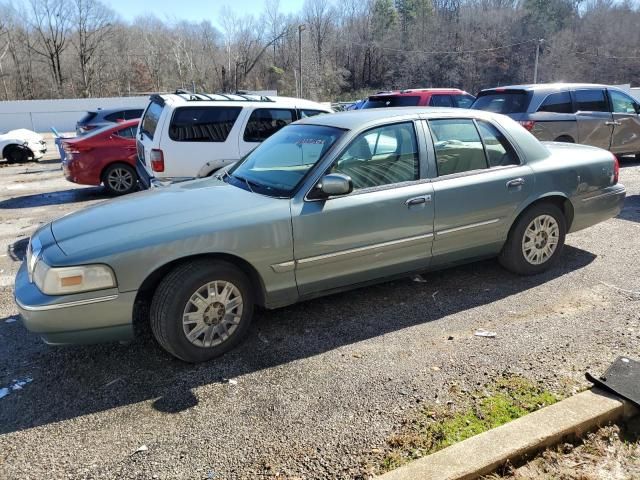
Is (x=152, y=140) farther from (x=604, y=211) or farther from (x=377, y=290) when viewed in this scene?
(x=604, y=211)

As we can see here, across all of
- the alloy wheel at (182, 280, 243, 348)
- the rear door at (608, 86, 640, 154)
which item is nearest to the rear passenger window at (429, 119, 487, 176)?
the alloy wheel at (182, 280, 243, 348)

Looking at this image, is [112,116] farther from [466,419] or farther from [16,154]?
[466,419]

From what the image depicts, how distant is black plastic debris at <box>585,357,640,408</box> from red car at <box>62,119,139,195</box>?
29.0 feet

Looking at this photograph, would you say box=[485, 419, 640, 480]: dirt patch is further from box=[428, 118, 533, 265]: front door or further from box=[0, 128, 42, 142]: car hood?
box=[0, 128, 42, 142]: car hood

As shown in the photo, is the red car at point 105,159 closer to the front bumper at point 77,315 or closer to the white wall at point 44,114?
the front bumper at point 77,315

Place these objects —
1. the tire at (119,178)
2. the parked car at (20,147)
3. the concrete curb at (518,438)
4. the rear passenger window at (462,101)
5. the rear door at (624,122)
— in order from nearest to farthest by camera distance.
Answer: the concrete curb at (518,438)
the tire at (119,178)
the rear door at (624,122)
the rear passenger window at (462,101)
the parked car at (20,147)

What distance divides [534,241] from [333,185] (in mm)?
2305

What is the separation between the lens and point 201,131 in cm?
734

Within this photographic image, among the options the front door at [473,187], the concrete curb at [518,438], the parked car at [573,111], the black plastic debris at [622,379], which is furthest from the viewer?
the parked car at [573,111]

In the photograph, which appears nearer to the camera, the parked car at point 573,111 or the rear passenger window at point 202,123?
the rear passenger window at point 202,123

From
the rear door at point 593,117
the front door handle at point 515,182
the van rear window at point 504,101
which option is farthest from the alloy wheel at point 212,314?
the rear door at point 593,117

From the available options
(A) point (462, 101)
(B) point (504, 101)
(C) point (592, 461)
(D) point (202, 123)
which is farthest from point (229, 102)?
(A) point (462, 101)

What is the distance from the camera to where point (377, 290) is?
4602mm

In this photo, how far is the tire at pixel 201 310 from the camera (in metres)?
3.26
